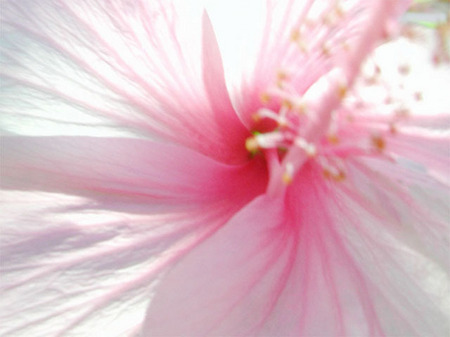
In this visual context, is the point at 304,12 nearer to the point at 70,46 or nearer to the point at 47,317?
the point at 70,46

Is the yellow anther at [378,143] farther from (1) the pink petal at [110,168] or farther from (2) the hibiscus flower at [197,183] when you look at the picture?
(1) the pink petal at [110,168]

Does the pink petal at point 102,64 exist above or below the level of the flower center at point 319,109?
above

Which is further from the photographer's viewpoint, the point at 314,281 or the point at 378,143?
the point at 314,281

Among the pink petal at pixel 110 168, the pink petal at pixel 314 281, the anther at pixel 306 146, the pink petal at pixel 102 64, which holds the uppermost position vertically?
the pink petal at pixel 102 64

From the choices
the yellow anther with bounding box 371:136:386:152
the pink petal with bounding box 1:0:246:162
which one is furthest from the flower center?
the pink petal with bounding box 1:0:246:162

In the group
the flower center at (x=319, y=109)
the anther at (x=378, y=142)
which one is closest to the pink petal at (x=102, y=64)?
the flower center at (x=319, y=109)

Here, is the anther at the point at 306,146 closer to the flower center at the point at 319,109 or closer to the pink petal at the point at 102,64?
the flower center at the point at 319,109

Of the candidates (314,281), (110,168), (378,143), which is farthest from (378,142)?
(110,168)

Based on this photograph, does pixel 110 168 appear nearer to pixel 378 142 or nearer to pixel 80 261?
pixel 80 261

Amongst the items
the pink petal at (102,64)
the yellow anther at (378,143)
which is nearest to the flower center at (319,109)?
the yellow anther at (378,143)
